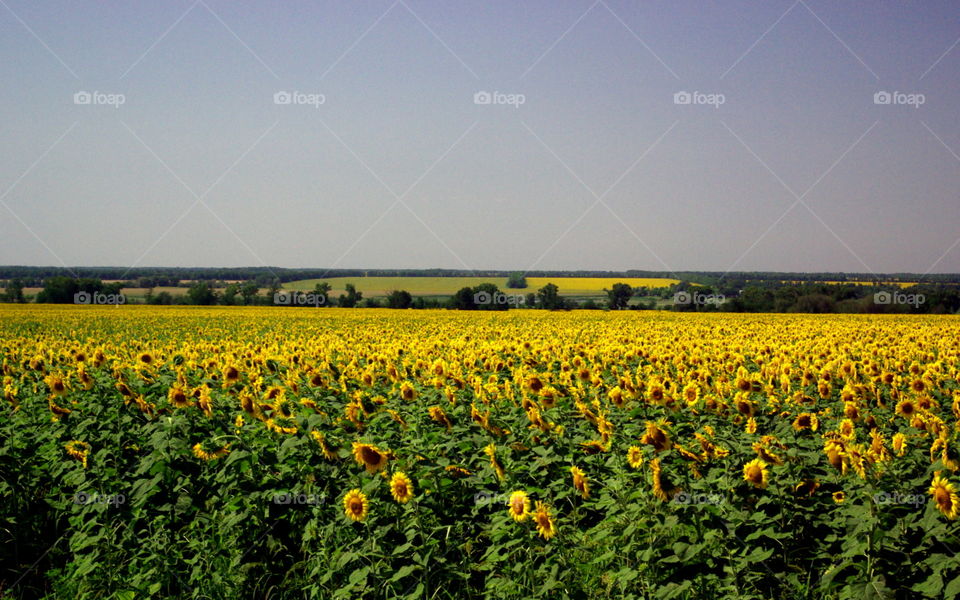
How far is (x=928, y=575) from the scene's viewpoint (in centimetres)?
411

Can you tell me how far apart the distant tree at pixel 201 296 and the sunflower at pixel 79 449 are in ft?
185

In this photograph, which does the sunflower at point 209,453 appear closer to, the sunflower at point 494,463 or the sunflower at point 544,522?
the sunflower at point 494,463

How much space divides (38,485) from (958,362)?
40.6 ft

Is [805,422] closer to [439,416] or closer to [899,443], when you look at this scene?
[899,443]

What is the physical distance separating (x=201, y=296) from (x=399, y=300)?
1716cm

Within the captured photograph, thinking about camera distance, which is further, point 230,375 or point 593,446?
point 230,375

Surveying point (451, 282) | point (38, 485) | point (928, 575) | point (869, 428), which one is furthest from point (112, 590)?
point (451, 282)

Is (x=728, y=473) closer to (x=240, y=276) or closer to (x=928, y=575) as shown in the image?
(x=928, y=575)

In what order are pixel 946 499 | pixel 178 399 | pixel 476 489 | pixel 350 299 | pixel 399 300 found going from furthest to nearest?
1. pixel 350 299
2. pixel 399 300
3. pixel 178 399
4. pixel 476 489
5. pixel 946 499

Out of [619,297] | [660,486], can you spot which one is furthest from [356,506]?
A: [619,297]

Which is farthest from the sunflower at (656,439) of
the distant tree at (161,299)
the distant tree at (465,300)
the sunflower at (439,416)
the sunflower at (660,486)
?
the distant tree at (161,299)

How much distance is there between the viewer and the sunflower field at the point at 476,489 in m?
4.40

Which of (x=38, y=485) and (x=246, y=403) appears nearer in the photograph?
(x=246, y=403)

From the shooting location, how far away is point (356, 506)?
15.3ft
